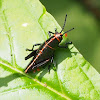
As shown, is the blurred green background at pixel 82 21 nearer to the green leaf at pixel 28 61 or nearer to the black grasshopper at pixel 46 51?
the black grasshopper at pixel 46 51

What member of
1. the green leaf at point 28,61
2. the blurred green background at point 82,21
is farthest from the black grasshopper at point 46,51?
the blurred green background at point 82,21

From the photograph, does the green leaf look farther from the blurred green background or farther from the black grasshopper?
the blurred green background

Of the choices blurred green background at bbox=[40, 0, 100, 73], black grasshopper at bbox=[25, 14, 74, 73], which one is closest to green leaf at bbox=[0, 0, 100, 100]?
black grasshopper at bbox=[25, 14, 74, 73]

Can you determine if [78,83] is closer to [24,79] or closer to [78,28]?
[24,79]

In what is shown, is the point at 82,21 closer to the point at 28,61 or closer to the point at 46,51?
the point at 46,51

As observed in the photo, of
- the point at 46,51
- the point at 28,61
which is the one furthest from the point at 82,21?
the point at 28,61

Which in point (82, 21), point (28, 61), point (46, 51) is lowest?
point (28, 61)
